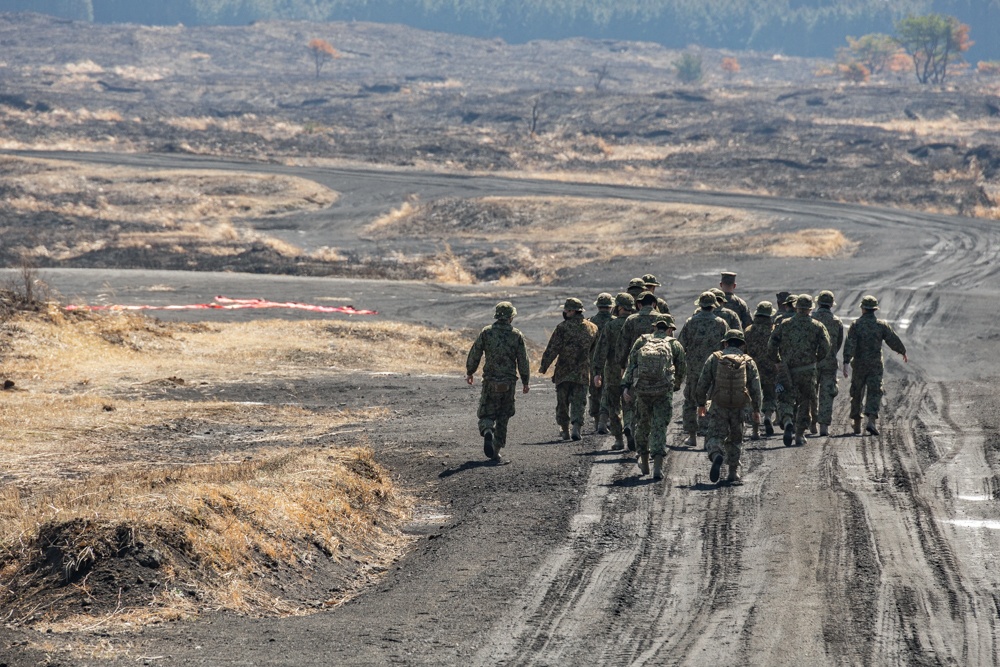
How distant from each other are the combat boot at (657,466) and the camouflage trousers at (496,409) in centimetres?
189

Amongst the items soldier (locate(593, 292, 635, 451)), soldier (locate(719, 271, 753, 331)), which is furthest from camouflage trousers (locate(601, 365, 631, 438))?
soldier (locate(719, 271, 753, 331))

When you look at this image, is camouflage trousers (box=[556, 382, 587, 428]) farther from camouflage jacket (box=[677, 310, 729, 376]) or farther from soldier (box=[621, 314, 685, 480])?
soldier (box=[621, 314, 685, 480])

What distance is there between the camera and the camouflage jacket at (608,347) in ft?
47.5

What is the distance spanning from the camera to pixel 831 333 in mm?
16406

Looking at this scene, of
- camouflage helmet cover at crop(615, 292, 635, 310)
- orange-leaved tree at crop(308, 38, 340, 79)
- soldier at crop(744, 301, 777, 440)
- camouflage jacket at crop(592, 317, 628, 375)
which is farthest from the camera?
orange-leaved tree at crop(308, 38, 340, 79)

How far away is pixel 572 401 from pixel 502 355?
1.50 meters

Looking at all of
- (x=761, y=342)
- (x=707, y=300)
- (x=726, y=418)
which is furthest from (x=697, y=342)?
(x=726, y=418)

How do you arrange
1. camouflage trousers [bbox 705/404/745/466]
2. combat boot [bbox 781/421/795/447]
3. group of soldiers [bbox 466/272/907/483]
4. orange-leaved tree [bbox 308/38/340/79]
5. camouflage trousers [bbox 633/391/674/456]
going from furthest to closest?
1. orange-leaved tree [bbox 308/38/340/79]
2. combat boot [bbox 781/421/795/447]
3. group of soldiers [bbox 466/272/907/483]
4. camouflage trousers [bbox 633/391/674/456]
5. camouflage trousers [bbox 705/404/745/466]

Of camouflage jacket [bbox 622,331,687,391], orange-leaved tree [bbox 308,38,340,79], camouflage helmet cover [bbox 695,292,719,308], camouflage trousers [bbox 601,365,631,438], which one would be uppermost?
orange-leaved tree [bbox 308,38,340,79]

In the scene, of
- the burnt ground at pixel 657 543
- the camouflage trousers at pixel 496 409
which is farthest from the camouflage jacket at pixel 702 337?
the camouflage trousers at pixel 496 409

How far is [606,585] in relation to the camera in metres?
9.29

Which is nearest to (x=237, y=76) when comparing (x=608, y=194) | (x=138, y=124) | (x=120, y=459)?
(x=138, y=124)

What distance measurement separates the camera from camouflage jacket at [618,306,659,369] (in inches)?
552

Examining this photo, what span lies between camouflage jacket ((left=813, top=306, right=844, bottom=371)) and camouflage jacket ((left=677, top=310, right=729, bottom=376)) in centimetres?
193
